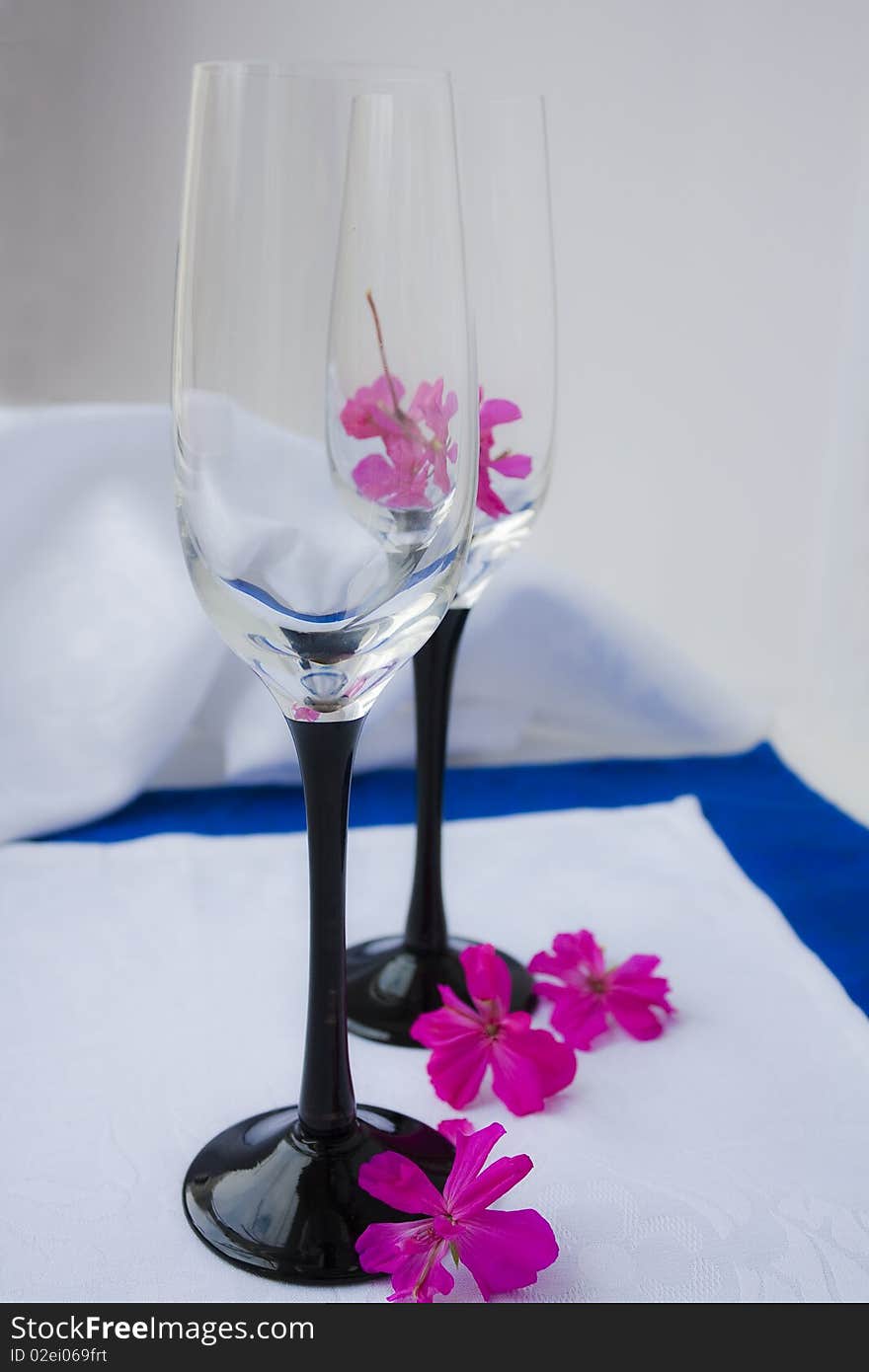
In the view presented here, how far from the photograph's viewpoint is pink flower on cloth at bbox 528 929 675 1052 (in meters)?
0.59

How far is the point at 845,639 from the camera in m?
1.08

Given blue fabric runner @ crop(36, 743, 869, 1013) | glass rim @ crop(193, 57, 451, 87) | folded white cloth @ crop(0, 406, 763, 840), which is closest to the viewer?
glass rim @ crop(193, 57, 451, 87)

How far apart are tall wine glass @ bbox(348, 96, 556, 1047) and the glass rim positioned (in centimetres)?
15

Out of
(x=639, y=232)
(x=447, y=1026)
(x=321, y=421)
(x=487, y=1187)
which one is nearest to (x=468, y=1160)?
(x=487, y=1187)

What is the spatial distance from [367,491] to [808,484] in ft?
3.12

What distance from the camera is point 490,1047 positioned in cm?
55

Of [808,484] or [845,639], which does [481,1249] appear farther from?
[808,484]

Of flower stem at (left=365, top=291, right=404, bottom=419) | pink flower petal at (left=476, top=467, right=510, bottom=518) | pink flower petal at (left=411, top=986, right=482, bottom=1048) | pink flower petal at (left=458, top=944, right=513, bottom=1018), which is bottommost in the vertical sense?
pink flower petal at (left=411, top=986, right=482, bottom=1048)

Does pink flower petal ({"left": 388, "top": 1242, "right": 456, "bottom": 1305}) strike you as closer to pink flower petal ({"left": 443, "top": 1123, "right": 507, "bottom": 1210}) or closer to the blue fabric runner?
pink flower petal ({"left": 443, "top": 1123, "right": 507, "bottom": 1210})

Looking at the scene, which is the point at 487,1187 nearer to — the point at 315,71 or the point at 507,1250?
the point at 507,1250

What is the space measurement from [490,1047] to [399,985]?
0.23 feet

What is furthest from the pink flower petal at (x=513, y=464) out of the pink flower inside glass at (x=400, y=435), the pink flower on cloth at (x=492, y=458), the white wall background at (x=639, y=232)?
the white wall background at (x=639, y=232)

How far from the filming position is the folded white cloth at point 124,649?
854mm

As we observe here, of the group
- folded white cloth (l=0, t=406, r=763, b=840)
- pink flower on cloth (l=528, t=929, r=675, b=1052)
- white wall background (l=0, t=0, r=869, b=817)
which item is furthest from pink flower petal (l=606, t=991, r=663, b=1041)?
white wall background (l=0, t=0, r=869, b=817)
